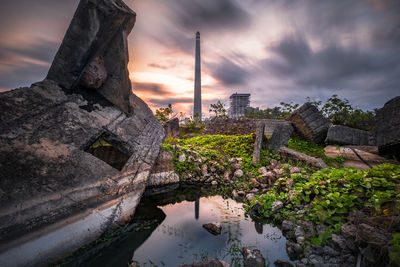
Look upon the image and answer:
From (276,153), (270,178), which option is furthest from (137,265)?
(276,153)

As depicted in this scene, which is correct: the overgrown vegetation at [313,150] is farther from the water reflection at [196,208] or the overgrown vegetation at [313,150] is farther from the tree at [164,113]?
the tree at [164,113]

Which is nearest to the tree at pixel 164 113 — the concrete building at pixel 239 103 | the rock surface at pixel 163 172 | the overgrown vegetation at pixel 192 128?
the overgrown vegetation at pixel 192 128

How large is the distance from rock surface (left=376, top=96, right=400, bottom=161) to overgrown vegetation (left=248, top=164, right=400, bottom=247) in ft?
5.50

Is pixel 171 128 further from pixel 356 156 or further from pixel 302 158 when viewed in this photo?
pixel 356 156

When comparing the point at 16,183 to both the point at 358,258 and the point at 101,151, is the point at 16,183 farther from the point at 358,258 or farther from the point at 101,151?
the point at 358,258

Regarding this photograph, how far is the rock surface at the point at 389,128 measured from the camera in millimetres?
3832

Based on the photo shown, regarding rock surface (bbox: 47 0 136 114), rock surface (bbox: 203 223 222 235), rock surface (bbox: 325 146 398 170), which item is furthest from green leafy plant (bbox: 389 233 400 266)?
rock surface (bbox: 47 0 136 114)

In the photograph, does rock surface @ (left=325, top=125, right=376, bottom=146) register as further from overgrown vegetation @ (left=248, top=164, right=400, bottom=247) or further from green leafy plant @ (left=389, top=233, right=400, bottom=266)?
green leafy plant @ (left=389, top=233, right=400, bottom=266)

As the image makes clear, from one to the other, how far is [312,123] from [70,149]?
7.86 meters

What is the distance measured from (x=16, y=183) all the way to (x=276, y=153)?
6.27 meters

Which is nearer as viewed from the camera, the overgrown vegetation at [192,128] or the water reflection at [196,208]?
the water reflection at [196,208]

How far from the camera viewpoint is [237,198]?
409 centimetres

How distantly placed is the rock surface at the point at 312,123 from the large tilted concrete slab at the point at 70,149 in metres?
6.45

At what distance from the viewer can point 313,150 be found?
620 cm
